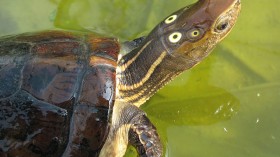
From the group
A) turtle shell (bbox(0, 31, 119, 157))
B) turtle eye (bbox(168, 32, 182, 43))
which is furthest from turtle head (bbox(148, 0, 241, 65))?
turtle shell (bbox(0, 31, 119, 157))

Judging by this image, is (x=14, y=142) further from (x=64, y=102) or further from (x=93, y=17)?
(x=93, y=17)

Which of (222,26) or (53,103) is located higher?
(222,26)

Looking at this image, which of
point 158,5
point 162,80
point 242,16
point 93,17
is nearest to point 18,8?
point 93,17

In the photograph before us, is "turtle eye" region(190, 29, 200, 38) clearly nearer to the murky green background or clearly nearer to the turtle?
the turtle

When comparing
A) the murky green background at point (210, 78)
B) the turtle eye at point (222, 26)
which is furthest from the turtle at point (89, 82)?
the murky green background at point (210, 78)

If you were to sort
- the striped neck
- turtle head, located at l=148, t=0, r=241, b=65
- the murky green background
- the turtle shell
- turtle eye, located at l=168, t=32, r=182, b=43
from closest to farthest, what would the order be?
the turtle shell
turtle head, located at l=148, t=0, r=241, b=65
turtle eye, located at l=168, t=32, r=182, b=43
the striped neck
the murky green background

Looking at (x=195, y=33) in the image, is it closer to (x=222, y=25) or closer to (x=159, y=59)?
(x=222, y=25)

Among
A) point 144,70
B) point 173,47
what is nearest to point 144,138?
point 144,70

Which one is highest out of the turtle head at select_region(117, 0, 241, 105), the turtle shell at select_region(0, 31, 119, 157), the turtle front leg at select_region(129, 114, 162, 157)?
the turtle head at select_region(117, 0, 241, 105)
